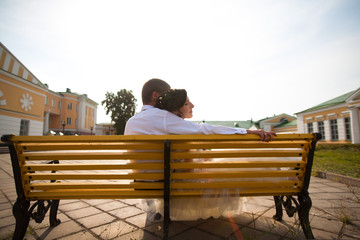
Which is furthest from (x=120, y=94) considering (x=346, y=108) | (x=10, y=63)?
(x=346, y=108)

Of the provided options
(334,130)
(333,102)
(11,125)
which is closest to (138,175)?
(11,125)

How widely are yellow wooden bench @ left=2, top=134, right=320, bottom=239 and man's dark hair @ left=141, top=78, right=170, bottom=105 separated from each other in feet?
2.44

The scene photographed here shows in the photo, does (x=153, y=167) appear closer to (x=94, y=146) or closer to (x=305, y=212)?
(x=94, y=146)

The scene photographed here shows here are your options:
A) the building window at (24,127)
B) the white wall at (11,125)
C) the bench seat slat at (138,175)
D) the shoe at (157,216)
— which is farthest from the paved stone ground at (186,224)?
the building window at (24,127)

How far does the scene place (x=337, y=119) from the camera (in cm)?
2297

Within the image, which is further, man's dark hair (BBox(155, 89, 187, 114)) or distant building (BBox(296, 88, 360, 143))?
distant building (BBox(296, 88, 360, 143))

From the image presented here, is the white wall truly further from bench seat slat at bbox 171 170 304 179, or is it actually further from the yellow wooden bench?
bench seat slat at bbox 171 170 304 179

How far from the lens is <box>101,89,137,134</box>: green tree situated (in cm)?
4141

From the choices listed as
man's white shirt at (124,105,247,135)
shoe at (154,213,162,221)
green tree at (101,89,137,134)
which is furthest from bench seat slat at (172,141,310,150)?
green tree at (101,89,137,134)

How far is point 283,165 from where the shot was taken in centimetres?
174

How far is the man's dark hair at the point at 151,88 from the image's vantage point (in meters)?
2.26

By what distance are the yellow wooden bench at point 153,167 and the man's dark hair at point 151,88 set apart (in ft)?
2.44

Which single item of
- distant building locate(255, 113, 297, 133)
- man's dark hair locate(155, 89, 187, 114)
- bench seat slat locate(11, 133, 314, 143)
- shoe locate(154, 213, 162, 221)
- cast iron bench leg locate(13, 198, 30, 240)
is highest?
distant building locate(255, 113, 297, 133)

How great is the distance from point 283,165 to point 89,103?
55.9 m
